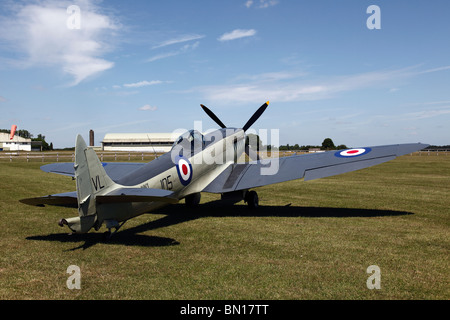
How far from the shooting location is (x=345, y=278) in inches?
205

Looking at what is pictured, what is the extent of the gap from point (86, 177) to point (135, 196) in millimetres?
952

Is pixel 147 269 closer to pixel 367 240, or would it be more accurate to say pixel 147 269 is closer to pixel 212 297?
pixel 212 297

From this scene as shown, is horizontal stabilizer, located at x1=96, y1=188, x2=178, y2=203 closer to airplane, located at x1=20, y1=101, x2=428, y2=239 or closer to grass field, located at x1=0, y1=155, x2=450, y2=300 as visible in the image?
airplane, located at x1=20, y1=101, x2=428, y2=239

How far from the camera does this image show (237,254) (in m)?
6.42

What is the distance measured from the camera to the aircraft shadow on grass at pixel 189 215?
289 inches

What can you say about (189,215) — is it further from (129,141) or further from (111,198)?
(129,141)

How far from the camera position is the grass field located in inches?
190

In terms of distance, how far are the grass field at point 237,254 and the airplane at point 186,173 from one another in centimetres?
71

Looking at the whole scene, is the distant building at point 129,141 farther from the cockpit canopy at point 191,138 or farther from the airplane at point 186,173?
the cockpit canopy at point 191,138

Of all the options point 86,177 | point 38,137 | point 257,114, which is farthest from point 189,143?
point 38,137

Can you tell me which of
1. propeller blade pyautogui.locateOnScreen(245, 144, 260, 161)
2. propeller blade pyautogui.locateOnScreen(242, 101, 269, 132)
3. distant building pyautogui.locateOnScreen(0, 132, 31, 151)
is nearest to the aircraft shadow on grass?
propeller blade pyautogui.locateOnScreen(245, 144, 260, 161)

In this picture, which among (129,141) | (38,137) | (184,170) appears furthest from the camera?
(38,137)
